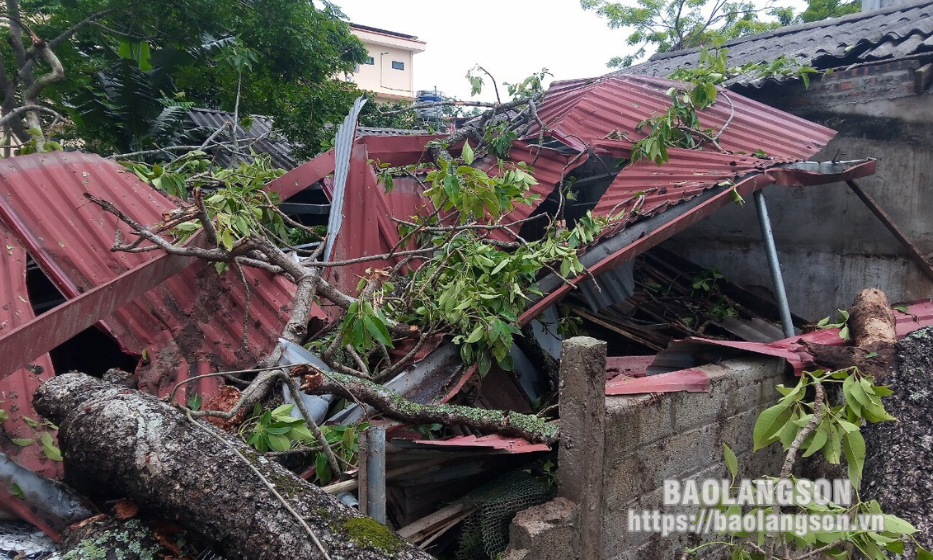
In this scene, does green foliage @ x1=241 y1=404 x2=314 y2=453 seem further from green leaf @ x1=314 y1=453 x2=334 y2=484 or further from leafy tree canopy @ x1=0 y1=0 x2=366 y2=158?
leafy tree canopy @ x1=0 y1=0 x2=366 y2=158

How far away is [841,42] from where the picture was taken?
601 centimetres

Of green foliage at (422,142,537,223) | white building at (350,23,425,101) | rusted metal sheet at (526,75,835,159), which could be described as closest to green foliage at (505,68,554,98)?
rusted metal sheet at (526,75,835,159)

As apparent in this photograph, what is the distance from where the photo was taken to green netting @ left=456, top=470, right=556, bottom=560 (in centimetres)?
269

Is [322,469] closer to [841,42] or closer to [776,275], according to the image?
[776,275]

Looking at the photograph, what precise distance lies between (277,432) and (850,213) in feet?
17.4

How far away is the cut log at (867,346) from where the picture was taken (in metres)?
3.26

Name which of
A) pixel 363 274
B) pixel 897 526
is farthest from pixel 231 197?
pixel 897 526

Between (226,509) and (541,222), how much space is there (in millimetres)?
4309

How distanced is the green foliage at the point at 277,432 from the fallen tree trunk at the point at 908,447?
9.73 feet

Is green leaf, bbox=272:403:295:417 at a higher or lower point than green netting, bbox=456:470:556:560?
higher

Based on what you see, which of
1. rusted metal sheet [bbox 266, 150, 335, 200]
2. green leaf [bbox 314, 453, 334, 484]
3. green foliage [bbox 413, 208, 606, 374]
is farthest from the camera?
rusted metal sheet [bbox 266, 150, 335, 200]

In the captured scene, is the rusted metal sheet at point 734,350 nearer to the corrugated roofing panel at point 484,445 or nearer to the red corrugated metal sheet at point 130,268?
the corrugated roofing panel at point 484,445

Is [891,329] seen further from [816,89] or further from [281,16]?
[281,16]

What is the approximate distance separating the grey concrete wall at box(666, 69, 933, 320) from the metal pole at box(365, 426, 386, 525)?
4.74 meters
